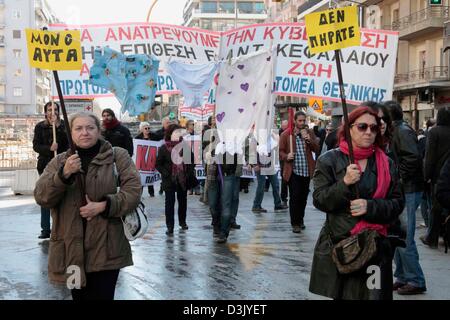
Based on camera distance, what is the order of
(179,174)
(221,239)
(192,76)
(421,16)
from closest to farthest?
1. (221,239)
2. (179,174)
3. (192,76)
4. (421,16)

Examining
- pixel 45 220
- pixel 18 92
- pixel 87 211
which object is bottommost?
pixel 45 220

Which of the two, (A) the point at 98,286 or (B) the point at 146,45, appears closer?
(A) the point at 98,286

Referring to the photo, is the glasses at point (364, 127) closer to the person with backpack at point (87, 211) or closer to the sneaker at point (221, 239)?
the person with backpack at point (87, 211)

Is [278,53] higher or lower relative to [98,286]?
higher

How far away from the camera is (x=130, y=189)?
14.4ft

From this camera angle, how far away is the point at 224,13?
107625 millimetres

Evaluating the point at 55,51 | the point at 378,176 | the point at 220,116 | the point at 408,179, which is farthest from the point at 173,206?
the point at 378,176

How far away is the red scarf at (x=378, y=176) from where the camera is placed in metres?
4.05

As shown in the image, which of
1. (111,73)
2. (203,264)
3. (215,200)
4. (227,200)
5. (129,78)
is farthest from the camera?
(111,73)

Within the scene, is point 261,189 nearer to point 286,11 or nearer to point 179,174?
point 179,174

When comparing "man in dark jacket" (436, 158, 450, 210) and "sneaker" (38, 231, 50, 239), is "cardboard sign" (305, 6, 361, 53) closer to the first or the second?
"man in dark jacket" (436, 158, 450, 210)

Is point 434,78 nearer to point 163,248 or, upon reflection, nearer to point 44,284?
point 163,248

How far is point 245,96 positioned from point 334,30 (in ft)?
18.0
